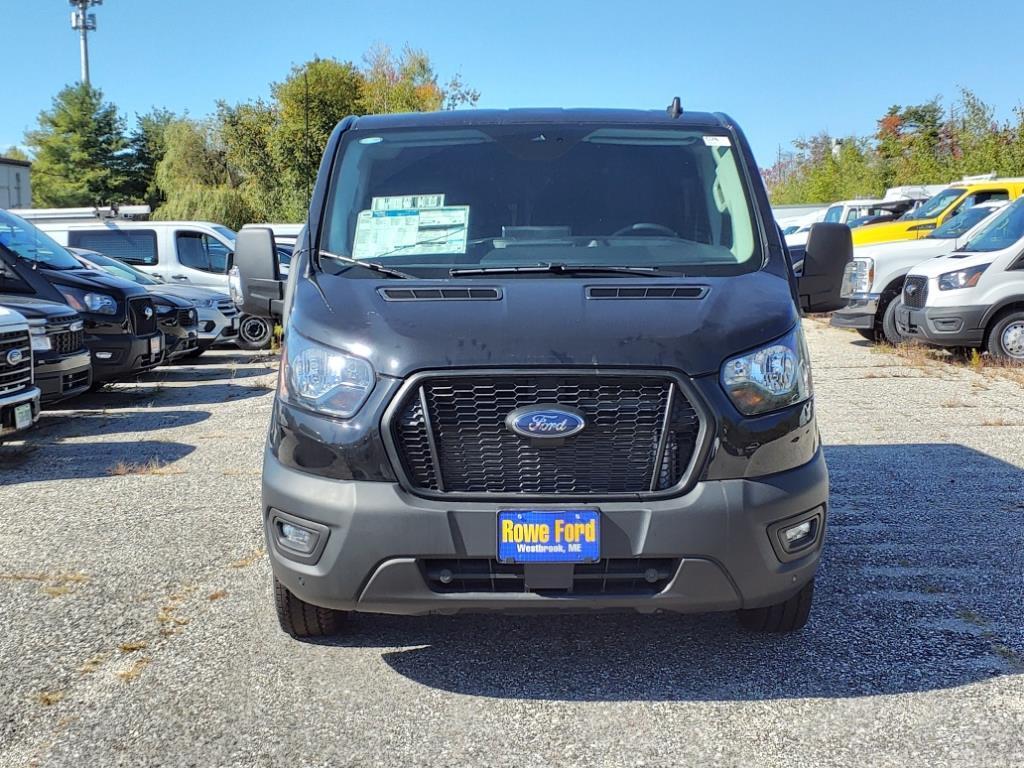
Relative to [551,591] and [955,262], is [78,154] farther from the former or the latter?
[551,591]

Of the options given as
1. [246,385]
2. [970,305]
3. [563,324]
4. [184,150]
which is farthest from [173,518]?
[184,150]

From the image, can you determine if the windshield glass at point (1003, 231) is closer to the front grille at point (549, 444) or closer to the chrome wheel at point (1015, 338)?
the chrome wheel at point (1015, 338)

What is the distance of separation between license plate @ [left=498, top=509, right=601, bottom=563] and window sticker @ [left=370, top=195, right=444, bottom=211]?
164cm

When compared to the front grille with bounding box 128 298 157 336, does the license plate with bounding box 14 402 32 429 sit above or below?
below

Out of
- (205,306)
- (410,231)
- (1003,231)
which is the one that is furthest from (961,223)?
(410,231)

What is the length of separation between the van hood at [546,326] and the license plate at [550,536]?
0.48 m

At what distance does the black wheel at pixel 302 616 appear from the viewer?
12.8ft

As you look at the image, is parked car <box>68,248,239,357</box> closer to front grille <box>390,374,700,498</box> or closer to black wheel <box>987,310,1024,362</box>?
black wheel <box>987,310,1024,362</box>

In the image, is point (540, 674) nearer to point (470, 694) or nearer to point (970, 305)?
point (470, 694)

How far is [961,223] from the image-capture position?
1462 cm

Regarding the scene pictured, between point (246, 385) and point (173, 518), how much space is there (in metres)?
6.06

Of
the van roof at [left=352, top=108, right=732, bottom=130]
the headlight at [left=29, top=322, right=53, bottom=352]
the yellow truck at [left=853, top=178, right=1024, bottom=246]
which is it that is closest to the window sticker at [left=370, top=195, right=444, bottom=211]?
the van roof at [left=352, top=108, right=732, bottom=130]

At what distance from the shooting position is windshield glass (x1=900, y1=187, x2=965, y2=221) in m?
17.4

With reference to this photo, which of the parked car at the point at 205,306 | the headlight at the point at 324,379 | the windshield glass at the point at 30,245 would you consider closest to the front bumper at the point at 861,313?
the parked car at the point at 205,306
